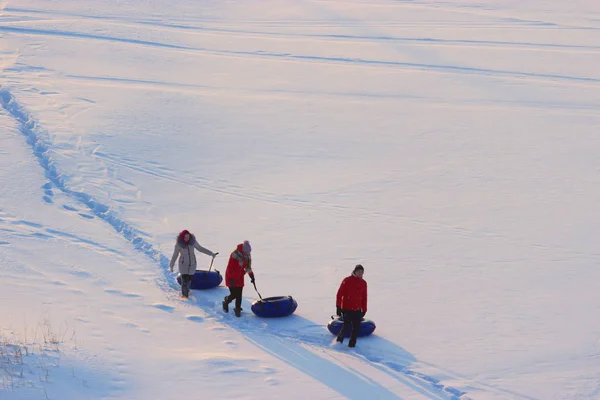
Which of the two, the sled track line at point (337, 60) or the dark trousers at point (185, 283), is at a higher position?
the sled track line at point (337, 60)

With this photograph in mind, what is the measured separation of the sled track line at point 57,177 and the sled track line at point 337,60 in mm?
7124

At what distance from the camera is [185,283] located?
12.0 m

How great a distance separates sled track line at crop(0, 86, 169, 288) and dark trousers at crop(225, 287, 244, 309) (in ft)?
5.33

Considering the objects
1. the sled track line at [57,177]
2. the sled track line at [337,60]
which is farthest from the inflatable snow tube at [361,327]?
the sled track line at [337,60]

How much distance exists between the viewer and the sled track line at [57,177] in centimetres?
1428

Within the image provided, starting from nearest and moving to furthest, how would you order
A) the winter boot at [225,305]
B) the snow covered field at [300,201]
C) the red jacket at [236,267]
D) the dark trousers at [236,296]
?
the snow covered field at [300,201] → the red jacket at [236,267] → the dark trousers at [236,296] → the winter boot at [225,305]

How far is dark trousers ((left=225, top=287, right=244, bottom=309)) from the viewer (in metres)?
11.4

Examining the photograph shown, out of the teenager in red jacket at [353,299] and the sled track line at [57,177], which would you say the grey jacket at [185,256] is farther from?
the teenager in red jacket at [353,299]

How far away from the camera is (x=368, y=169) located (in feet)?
61.6

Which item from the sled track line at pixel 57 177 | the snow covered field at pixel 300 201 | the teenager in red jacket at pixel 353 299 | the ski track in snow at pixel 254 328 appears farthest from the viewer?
the sled track line at pixel 57 177

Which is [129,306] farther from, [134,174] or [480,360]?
[134,174]

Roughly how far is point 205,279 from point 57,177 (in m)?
6.62

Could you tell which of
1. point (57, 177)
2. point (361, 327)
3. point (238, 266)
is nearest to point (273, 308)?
point (238, 266)

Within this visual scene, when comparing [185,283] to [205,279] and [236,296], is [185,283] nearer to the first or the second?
[205,279]
